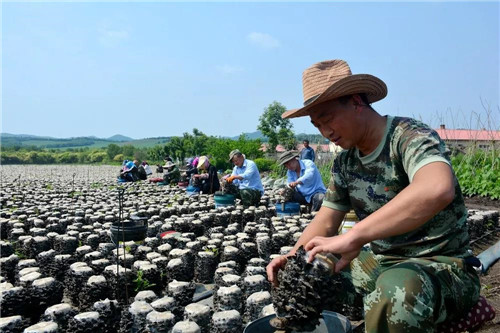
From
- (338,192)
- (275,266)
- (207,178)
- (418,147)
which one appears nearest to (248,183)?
(207,178)

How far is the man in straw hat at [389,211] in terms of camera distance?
67.3 inches

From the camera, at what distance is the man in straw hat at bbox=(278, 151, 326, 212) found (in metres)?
6.85

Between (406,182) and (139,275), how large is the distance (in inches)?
107

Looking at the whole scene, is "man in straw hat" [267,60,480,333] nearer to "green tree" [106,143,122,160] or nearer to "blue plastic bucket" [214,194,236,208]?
"blue plastic bucket" [214,194,236,208]

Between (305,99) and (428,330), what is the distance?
1.20 metres

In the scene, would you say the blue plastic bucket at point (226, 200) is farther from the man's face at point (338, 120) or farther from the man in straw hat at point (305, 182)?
the man's face at point (338, 120)

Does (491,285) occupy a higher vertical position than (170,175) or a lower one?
lower

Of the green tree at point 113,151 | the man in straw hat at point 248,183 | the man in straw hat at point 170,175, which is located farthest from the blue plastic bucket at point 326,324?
the green tree at point 113,151

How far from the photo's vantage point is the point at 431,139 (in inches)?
72.7

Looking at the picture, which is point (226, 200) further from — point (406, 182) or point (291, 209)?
point (406, 182)

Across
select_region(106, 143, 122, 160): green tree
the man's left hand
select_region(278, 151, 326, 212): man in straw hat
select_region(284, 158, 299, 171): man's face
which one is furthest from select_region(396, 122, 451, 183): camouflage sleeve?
select_region(106, 143, 122, 160): green tree

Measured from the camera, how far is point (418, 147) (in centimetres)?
185

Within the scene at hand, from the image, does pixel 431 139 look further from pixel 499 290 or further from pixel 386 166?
pixel 499 290

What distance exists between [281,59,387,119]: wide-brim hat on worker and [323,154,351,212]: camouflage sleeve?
46 centimetres
